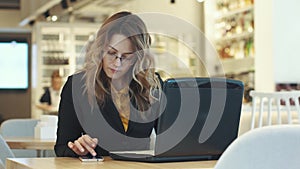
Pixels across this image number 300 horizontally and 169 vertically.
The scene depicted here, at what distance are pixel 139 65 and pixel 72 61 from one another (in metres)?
9.92

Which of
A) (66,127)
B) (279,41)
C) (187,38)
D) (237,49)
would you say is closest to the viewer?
(66,127)

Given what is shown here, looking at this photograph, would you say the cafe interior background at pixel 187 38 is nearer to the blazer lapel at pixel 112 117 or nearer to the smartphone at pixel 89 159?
the blazer lapel at pixel 112 117

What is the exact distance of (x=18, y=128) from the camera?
416 cm

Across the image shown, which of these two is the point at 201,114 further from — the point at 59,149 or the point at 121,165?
the point at 59,149

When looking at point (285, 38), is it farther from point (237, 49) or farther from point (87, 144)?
point (87, 144)

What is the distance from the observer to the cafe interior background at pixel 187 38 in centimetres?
750

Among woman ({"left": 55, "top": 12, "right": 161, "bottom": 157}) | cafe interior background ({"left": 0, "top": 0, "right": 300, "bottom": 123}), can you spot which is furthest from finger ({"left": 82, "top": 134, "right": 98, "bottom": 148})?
cafe interior background ({"left": 0, "top": 0, "right": 300, "bottom": 123})

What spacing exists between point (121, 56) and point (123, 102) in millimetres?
187

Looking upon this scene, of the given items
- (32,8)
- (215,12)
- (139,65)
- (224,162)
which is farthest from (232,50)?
(224,162)

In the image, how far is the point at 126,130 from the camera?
7.36ft

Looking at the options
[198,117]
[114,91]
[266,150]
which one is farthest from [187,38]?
[266,150]

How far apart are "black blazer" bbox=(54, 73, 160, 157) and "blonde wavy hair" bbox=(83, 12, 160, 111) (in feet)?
0.11

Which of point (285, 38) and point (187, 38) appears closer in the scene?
point (285, 38)

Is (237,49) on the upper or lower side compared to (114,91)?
upper
